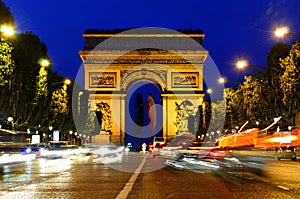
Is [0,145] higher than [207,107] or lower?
lower

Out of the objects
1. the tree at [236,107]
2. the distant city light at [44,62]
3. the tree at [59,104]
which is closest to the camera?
the distant city light at [44,62]

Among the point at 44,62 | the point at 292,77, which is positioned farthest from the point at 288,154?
the point at 44,62

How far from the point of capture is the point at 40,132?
59.7 metres

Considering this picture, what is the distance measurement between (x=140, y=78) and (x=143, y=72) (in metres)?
1.02

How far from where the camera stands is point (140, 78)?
66375 mm

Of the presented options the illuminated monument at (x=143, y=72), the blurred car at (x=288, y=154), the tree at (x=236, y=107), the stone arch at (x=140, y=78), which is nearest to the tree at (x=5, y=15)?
the blurred car at (x=288, y=154)

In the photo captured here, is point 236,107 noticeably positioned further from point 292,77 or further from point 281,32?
point 281,32

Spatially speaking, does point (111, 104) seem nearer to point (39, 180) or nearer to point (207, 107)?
point (207, 107)

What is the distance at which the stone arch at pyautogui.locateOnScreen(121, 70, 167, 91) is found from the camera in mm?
65250

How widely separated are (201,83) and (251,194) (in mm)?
54474

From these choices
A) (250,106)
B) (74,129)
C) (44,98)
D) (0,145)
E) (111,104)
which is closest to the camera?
(0,145)

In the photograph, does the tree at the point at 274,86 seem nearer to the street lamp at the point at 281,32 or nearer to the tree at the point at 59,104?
the street lamp at the point at 281,32

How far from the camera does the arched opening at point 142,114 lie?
234ft

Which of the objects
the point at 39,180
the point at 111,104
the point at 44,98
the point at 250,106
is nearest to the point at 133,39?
the point at 111,104
